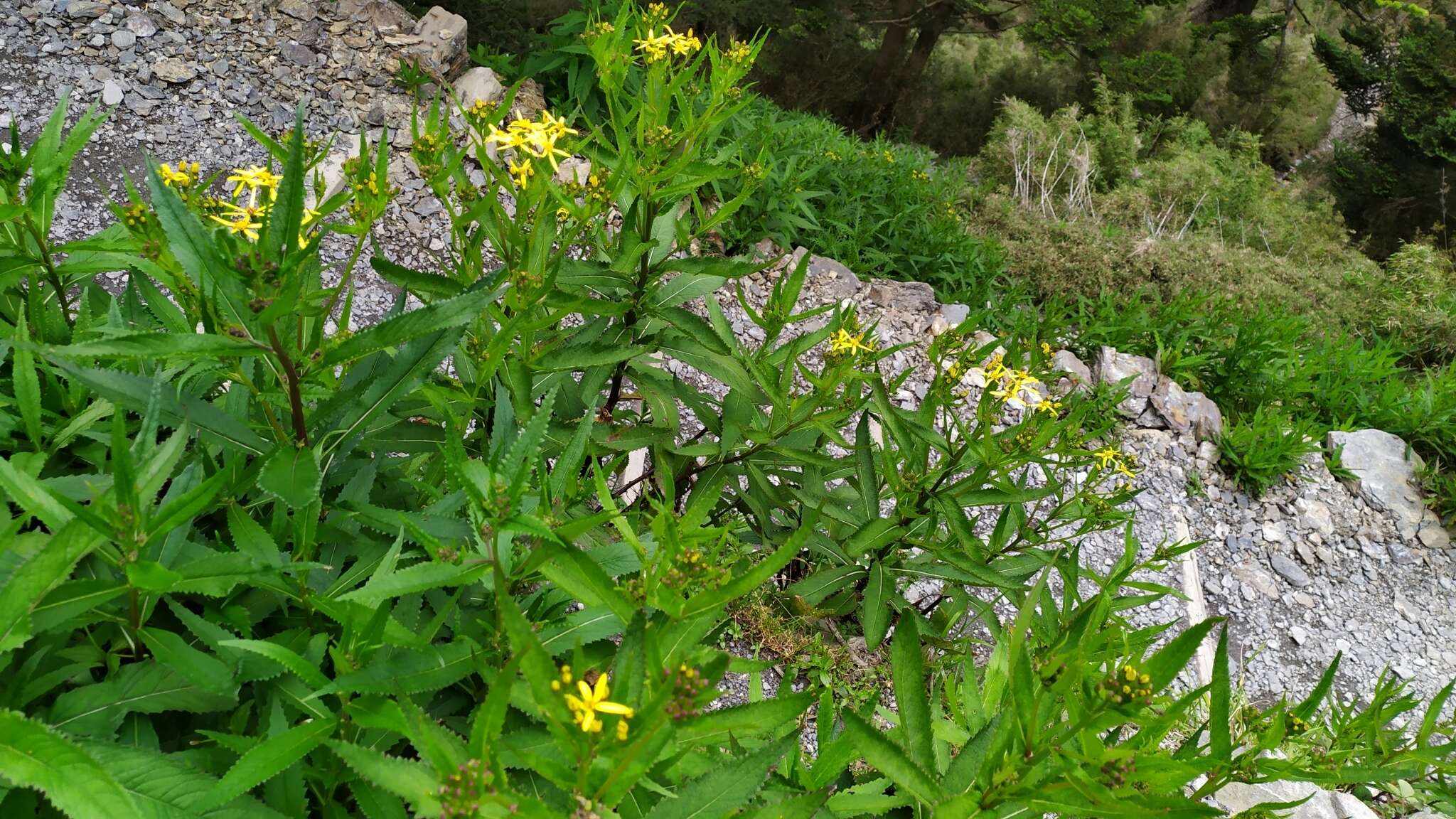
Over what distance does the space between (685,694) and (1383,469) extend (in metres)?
5.38

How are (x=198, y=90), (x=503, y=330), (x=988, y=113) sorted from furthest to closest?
(x=988, y=113)
(x=198, y=90)
(x=503, y=330)

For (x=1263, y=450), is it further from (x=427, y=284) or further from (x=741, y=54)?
(x=427, y=284)

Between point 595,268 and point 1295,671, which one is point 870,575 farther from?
point 1295,671

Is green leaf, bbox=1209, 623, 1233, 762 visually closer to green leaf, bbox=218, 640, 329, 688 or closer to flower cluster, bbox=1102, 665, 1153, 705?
flower cluster, bbox=1102, 665, 1153, 705

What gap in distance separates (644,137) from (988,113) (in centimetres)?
997

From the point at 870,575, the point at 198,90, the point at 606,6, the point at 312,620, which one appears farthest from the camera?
the point at 606,6

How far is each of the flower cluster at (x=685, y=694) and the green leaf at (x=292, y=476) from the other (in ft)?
1.46

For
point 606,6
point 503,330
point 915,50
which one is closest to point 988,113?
point 915,50

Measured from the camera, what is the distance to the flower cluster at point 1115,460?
2.35 meters

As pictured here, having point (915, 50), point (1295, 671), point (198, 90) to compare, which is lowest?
point (1295, 671)

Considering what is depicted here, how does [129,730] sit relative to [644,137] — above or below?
below

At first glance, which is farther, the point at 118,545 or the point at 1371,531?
the point at 1371,531

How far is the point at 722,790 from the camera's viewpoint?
0.81 m

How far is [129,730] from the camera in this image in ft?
2.72
